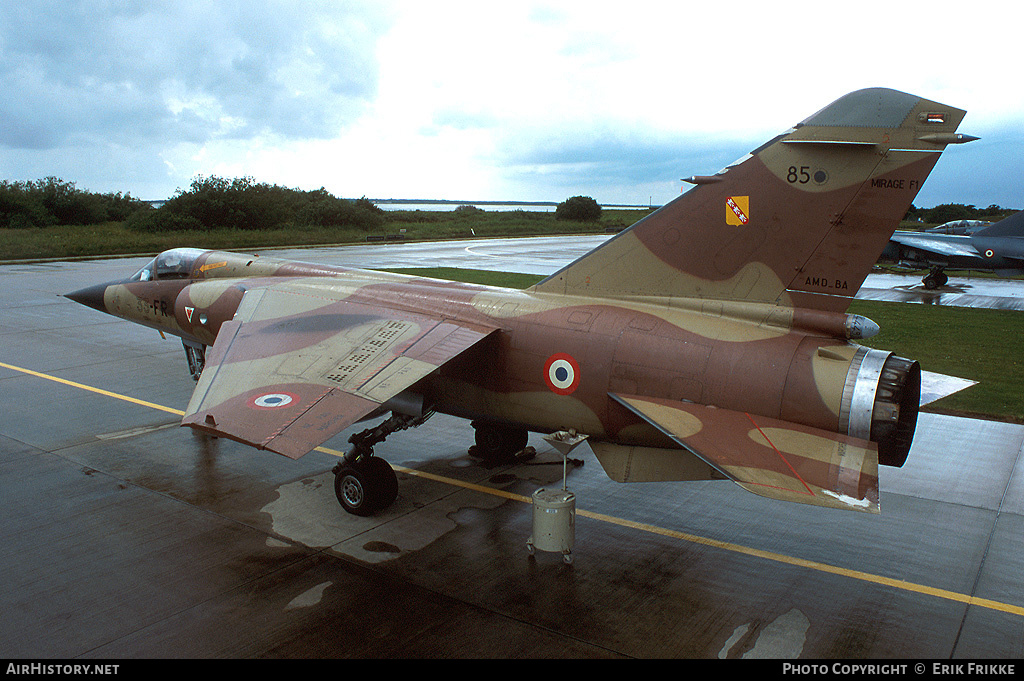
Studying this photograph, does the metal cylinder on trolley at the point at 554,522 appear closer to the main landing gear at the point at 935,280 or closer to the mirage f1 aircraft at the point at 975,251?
the mirage f1 aircraft at the point at 975,251

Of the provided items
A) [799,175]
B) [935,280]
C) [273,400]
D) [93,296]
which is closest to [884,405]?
[799,175]

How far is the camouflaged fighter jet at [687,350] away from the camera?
6035mm

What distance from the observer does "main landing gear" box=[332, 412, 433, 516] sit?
8.05m

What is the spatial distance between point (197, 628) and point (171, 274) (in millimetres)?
8031

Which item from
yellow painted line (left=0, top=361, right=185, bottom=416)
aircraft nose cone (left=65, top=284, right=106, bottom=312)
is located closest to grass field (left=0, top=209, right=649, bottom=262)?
yellow painted line (left=0, top=361, right=185, bottom=416)

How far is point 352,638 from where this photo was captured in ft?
18.7

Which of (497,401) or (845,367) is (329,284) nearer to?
(497,401)

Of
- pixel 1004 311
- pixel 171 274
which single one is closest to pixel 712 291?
pixel 171 274

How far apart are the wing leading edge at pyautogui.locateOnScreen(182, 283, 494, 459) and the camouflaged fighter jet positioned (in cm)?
3

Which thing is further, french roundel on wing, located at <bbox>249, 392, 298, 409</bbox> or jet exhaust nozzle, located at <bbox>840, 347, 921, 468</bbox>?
french roundel on wing, located at <bbox>249, 392, 298, 409</bbox>

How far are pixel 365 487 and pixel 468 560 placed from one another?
1.72 metres

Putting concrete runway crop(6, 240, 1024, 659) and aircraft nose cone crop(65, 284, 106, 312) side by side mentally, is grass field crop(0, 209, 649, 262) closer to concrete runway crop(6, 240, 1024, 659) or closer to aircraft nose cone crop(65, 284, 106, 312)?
aircraft nose cone crop(65, 284, 106, 312)

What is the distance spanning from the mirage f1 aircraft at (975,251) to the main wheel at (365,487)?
92.8 feet

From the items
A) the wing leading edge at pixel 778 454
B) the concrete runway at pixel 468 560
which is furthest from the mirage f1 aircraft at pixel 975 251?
the wing leading edge at pixel 778 454
